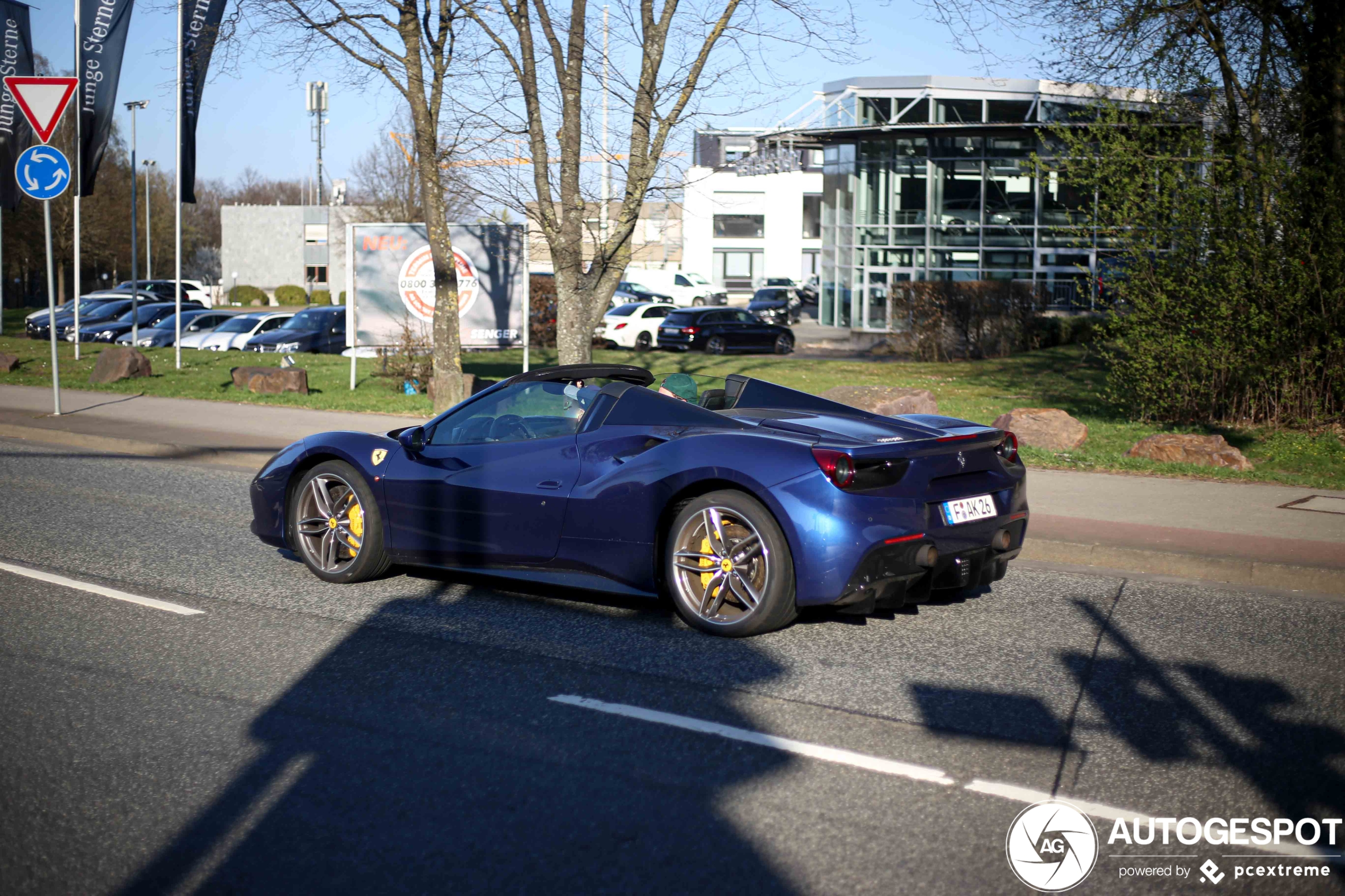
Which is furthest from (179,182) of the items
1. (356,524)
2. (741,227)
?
(741,227)

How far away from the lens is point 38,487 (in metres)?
10.9

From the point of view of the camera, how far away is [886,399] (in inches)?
551

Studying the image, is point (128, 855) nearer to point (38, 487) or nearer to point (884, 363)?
point (38, 487)

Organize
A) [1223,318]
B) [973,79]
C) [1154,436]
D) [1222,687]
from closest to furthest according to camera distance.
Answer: [1222,687] → [1154,436] → [1223,318] → [973,79]

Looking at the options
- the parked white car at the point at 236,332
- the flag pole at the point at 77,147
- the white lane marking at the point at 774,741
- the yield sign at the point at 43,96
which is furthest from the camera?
→ the parked white car at the point at 236,332

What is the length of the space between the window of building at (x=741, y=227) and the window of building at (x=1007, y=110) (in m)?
39.2

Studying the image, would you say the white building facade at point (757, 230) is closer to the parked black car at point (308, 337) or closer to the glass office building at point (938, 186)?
the glass office building at point (938, 186)

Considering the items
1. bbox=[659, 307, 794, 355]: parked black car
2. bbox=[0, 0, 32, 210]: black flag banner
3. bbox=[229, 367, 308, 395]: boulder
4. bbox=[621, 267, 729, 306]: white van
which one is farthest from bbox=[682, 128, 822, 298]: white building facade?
bbox=[229, 367, 308, 395]: boulder

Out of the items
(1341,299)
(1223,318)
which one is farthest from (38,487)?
(1341,299)

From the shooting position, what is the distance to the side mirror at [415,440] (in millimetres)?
6805

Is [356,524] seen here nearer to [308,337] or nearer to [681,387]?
[681,387]

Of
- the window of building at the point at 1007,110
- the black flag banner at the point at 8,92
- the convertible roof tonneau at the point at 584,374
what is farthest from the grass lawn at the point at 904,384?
the window of building at the point at 1007,110

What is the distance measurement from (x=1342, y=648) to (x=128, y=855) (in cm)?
555

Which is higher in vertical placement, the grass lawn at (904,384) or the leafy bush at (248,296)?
the leafy bush at (248,296)
